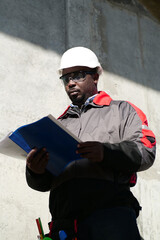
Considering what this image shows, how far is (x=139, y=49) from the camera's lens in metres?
4.96

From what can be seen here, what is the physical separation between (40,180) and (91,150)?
18.2 inches

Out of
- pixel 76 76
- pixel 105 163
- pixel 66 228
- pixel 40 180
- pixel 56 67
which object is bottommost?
pixel 66 228

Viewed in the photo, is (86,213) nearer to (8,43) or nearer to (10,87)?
(10,87)

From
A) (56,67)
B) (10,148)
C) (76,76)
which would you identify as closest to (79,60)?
(76,76)

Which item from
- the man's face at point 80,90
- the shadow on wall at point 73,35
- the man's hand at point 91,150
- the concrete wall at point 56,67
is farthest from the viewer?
the shadow on wall at point 73,35

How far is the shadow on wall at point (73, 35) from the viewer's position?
435 cm

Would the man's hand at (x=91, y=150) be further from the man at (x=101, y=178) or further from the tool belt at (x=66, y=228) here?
the tool belt at (x=66, y=228)

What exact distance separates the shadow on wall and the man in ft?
6.64

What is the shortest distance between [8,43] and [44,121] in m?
2.32

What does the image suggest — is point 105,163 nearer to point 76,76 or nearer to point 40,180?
point 40,180

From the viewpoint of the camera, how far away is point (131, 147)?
225 centimetres

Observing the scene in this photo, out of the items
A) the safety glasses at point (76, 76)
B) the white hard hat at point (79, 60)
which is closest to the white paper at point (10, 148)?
the safety glasses at point (76, 76)

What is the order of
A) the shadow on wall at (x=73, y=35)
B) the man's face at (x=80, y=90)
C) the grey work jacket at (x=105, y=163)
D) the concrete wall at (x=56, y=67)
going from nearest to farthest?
the grey work jacket at (x=105, y=163) < the man's face at (x=80, y=90) < the concrete wall at (x=56, y=67) < the shadow on wall at (x=73, y=35)

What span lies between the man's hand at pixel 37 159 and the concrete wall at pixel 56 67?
1282mm
